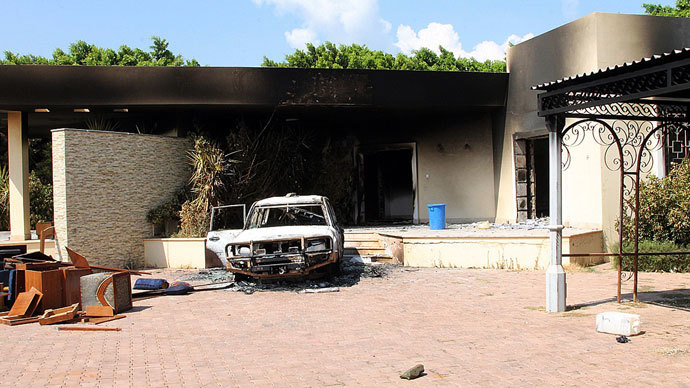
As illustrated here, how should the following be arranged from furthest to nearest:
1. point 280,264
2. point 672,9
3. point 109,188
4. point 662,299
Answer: point 672,9, point 109,188, point 280,264, point 662,299

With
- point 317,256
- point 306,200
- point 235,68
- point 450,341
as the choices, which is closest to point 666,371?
point 450,341

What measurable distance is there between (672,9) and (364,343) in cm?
2993

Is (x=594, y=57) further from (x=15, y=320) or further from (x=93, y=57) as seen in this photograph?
(x=93, y=57)

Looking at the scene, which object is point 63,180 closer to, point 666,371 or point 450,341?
point 450,341

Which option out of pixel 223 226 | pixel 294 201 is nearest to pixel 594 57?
pixel 294 201

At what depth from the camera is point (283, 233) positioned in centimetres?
1030

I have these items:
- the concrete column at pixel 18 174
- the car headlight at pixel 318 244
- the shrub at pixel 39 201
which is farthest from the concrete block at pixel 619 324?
the shrub at pixel 39 201

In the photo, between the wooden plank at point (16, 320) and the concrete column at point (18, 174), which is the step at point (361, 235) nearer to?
the wooden plank at point (16, 320)

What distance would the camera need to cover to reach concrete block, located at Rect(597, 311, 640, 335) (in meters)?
6.25

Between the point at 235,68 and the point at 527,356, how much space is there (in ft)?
34.6

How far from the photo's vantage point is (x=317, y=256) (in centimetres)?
1002

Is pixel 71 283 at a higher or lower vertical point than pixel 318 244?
lower

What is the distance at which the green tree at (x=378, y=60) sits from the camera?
3394 cm

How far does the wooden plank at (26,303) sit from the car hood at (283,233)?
318 centimetres
